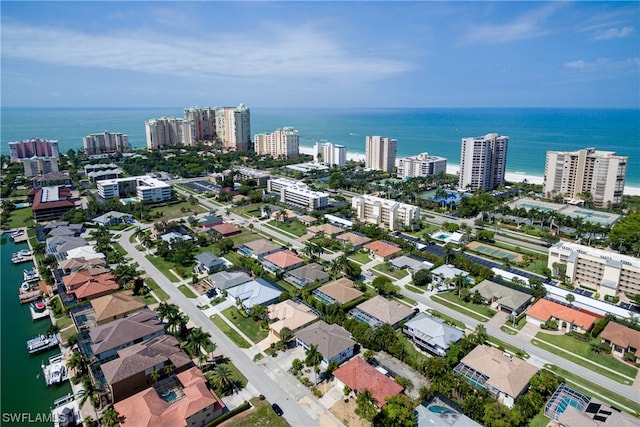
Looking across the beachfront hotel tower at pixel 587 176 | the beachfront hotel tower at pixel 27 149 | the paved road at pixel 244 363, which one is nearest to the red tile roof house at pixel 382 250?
the paved road at pixel 244 363

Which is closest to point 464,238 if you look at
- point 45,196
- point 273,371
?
point 273,371

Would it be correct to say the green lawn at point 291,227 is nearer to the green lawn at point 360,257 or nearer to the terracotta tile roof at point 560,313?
the green lawn at point 360,257

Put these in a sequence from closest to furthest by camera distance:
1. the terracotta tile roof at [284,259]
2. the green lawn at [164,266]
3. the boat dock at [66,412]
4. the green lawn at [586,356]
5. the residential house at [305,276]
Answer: the boat dock at [66,412] < the green lawn at [586,356] < the residential house at [305,276] < the green lawn at [164,266] < the terracotta tile roof at [284,259]

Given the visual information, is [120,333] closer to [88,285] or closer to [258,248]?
[88,285]

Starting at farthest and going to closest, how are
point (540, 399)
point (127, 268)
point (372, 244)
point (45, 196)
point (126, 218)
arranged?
1. point (45, 196)
2. point (126, 218)
3. point (372, 244)
4. point (127, 268)
5. point (540, 399)

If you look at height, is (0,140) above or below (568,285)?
above

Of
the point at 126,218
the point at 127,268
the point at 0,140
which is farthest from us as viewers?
the point at 0,140

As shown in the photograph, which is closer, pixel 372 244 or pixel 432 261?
pixel 432 261

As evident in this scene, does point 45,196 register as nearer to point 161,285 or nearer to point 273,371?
point 161,285
